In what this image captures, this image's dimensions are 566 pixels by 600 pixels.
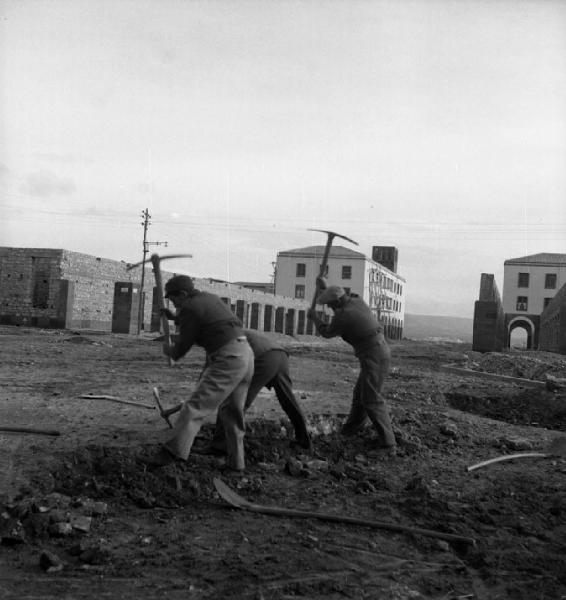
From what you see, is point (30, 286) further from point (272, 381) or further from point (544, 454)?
point (544, 454)

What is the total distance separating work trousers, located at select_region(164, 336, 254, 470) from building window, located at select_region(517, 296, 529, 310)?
58.0m

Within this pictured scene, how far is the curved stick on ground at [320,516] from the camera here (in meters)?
4.75

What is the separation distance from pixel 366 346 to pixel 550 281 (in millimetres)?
56991

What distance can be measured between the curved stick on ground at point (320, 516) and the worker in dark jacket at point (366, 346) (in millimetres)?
1999

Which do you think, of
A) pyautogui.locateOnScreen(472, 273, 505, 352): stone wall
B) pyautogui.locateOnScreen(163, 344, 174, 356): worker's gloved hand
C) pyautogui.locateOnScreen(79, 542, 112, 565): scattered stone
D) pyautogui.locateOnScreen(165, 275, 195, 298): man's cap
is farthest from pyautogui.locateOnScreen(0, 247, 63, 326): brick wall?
pyautogui.locateOnScreen(79, 542, 112, 565): scattered stone

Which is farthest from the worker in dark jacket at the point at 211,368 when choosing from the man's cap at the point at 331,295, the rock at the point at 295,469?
the man's cap at the point at 331,295

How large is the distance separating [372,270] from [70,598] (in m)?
64.9

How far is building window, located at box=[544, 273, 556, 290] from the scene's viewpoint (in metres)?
59.3

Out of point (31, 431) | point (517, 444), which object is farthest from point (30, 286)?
point (517, 444)

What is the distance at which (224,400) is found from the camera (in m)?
5.71

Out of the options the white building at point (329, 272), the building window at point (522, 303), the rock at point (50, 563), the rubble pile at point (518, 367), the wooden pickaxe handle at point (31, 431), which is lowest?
the rock at point (50, 563)

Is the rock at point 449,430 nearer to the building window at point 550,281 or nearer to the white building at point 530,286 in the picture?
the white building at point 530,286

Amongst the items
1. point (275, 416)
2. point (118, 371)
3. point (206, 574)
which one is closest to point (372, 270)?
point (118, 371)

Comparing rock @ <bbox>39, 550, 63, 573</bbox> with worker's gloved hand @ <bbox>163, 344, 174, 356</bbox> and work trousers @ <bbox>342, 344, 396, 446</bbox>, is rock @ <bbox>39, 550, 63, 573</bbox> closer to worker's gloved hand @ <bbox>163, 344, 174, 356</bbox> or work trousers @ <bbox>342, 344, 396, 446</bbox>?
worker's gloved hand @ <bbox>163, 344, 174, 356</bbox>
